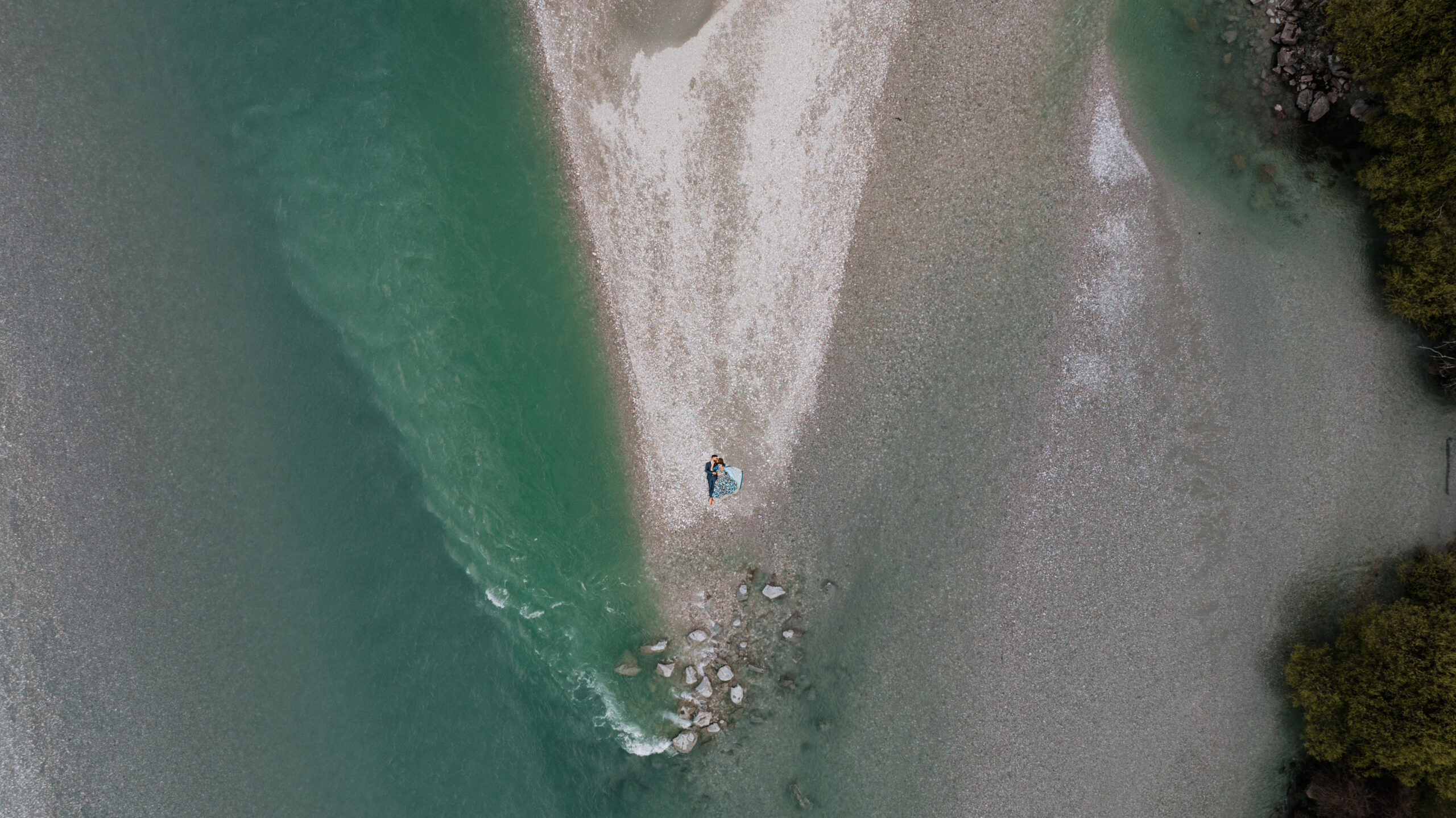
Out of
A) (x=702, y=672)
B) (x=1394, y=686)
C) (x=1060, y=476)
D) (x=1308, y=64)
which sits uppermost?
(x=1308, y=64)

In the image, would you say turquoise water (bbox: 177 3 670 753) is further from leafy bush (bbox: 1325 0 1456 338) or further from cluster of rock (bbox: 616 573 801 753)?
leafy bush (bbox: 1325 0 1456 338)

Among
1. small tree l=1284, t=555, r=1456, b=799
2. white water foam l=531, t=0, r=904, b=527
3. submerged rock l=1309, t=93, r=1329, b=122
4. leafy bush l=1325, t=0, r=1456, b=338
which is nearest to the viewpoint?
leafy bush l=1325, t=0, r=1456, b=338

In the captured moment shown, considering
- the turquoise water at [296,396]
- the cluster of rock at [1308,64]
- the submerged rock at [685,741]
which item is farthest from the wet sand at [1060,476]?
the turquoise water at [296,396]

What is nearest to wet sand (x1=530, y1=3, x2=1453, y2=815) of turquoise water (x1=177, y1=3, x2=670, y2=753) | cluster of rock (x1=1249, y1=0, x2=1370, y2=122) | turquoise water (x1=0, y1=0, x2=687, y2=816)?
turquoise water (x1=177, y1=3, x2=670, y2=753)

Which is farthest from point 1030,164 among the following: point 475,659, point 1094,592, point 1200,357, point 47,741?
point 47,741

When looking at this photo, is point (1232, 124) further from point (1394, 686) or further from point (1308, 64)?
point (1394, 686)

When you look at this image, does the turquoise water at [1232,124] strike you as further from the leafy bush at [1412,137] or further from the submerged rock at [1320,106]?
the leafy bush at [1412,137]

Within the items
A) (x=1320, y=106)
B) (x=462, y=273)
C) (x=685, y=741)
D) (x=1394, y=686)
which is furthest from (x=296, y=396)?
(x=1394, y=686)
